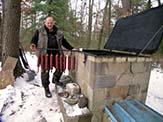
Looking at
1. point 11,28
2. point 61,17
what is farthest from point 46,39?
point 61,17

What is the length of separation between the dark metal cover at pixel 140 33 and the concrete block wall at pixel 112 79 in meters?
0.28

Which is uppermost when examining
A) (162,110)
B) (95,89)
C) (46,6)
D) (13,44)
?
(46,6)

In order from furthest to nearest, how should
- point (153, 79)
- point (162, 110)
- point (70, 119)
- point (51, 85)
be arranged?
point (153, 79)
point (51, 85)
point (162, 110)
point (70, 119)

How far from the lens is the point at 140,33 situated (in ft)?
11.4

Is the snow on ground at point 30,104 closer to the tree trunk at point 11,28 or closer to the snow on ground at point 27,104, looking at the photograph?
the snow on ground at point 27,104

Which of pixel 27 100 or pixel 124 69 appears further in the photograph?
pixel 27 100

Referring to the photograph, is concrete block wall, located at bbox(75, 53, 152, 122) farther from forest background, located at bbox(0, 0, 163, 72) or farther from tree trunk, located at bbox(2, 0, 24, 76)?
forest background, located at bbox(0, 0, 163, 72)

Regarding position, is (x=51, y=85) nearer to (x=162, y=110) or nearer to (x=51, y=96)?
(x=51, y=96)

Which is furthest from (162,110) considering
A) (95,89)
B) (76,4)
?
(76,4)

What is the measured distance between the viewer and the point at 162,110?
3.61 m

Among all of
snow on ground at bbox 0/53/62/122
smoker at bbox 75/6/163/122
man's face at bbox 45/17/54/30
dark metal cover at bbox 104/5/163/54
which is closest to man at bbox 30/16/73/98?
man's face at bbox 45/17/54/30

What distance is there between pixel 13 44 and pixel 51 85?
1.29m

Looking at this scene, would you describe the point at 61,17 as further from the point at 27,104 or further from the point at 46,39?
the point at 27,104

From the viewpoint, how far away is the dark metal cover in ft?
9.84
